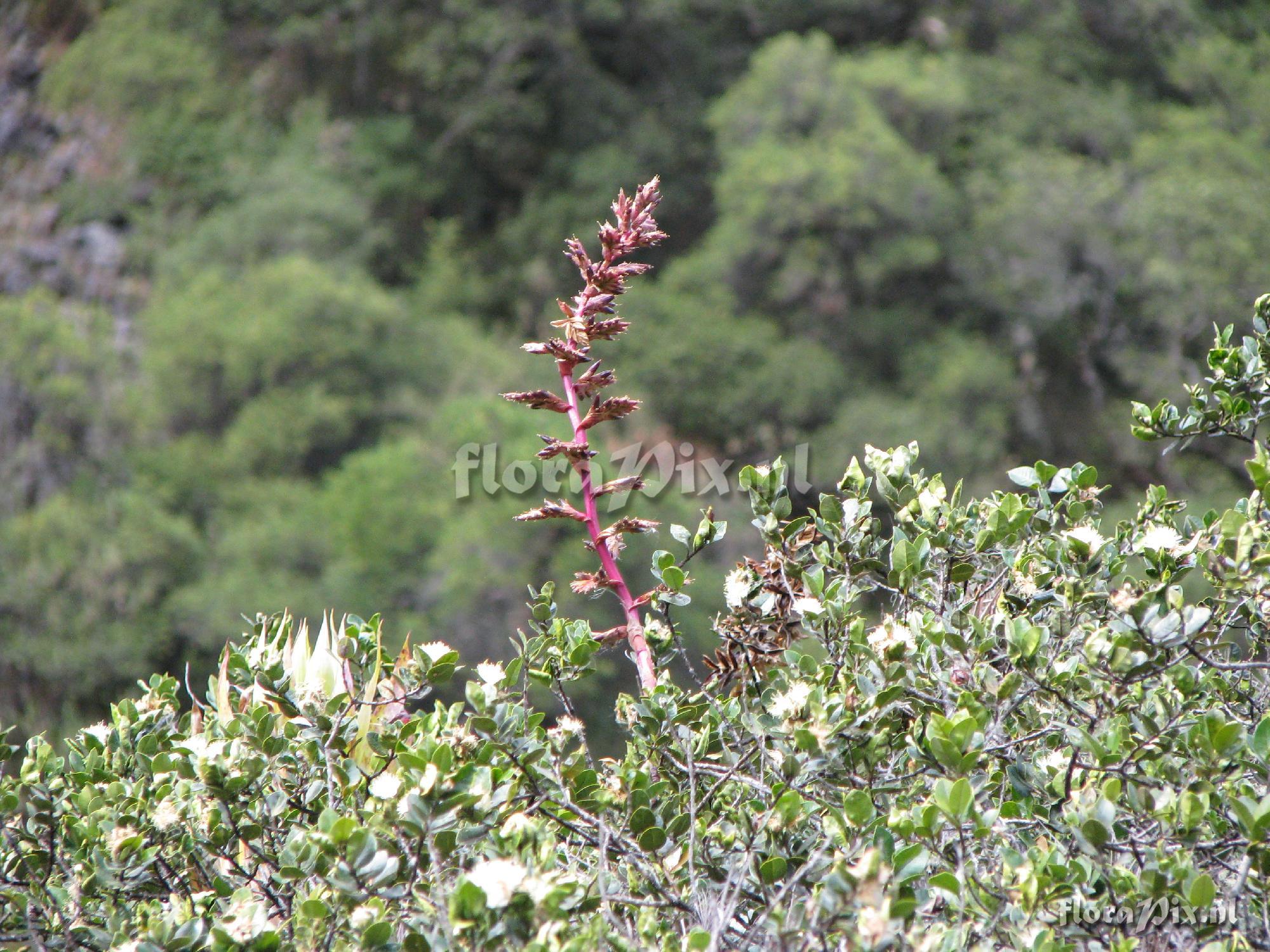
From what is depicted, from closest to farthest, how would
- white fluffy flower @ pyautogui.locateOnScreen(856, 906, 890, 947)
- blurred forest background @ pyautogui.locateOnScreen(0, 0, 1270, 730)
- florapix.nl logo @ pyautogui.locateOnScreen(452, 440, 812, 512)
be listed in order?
white fluffy flower @ pyautogui.locateOnScreen(856, 906, 890, 947)
florapix.nl logo @ pyautogui.locateOnScreen(452, 440, 812, 512)
blurred forest background @ pyautogui.locateOnScreen(0, 0, 1270, 730)

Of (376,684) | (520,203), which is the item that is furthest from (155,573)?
(376,684)

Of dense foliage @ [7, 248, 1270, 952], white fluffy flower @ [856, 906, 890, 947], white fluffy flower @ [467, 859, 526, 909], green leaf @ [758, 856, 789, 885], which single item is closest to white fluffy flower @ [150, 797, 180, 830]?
dense foliage @ [7, 248, 1270, 952]

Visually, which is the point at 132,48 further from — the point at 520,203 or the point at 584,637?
the point at 584,637

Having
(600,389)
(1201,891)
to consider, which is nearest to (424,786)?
(600,389)

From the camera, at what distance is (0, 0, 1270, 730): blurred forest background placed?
32.7 feet

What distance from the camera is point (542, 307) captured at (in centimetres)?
1376

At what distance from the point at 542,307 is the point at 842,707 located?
12995 mm

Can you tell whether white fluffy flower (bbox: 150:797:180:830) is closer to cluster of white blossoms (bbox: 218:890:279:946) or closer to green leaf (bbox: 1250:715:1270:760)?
cluster of white blossoms (bbox: 218:890:279:946)

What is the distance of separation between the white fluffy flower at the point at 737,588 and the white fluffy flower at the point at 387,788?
43 cm

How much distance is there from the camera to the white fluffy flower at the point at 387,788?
3.14 ft

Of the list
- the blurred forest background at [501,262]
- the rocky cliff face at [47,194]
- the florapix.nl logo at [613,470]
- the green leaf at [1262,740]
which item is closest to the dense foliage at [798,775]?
the green leaf at [1262,740]

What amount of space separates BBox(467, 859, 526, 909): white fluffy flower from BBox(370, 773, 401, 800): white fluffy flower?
0.46 ft

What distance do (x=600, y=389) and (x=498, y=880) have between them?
1.61 ft

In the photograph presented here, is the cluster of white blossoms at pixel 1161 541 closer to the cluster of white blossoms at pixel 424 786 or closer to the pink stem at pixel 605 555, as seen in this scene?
the pink stem at pixel 605 555
